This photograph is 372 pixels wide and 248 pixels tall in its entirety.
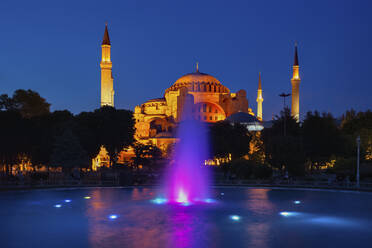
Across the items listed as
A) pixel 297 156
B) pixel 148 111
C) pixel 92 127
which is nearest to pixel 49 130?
pixel 92 127

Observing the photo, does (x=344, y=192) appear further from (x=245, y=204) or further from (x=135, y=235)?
(x=135, y=235)

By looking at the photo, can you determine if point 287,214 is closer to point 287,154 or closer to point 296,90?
point 287,154

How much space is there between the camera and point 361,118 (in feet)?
235

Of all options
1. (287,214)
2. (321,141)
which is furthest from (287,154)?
(287,214)

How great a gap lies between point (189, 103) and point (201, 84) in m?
15.2

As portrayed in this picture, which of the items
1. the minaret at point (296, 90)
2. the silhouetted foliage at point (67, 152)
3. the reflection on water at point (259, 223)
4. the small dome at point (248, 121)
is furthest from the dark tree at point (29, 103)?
the reflection on water at point (259, 223)

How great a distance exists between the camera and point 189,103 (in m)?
102

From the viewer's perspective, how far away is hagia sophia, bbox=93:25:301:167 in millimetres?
85688

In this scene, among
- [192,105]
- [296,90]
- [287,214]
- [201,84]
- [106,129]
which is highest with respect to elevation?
[201,84]

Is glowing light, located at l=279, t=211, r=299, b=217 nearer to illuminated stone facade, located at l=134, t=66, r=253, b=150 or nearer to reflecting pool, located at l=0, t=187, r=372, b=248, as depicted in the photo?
reflecting pool, located at l=0, t=187, r=372, b=248

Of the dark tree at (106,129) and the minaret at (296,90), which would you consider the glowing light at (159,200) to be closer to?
the dark tree at (106,129)

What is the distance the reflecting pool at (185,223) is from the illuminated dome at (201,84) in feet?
302

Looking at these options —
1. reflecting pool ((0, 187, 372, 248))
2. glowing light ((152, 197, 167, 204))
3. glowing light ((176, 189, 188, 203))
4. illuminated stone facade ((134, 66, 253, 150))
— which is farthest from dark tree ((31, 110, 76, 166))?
illuminated stone facade ((134, 66, 253, 150))

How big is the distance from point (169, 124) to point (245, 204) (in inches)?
3026
